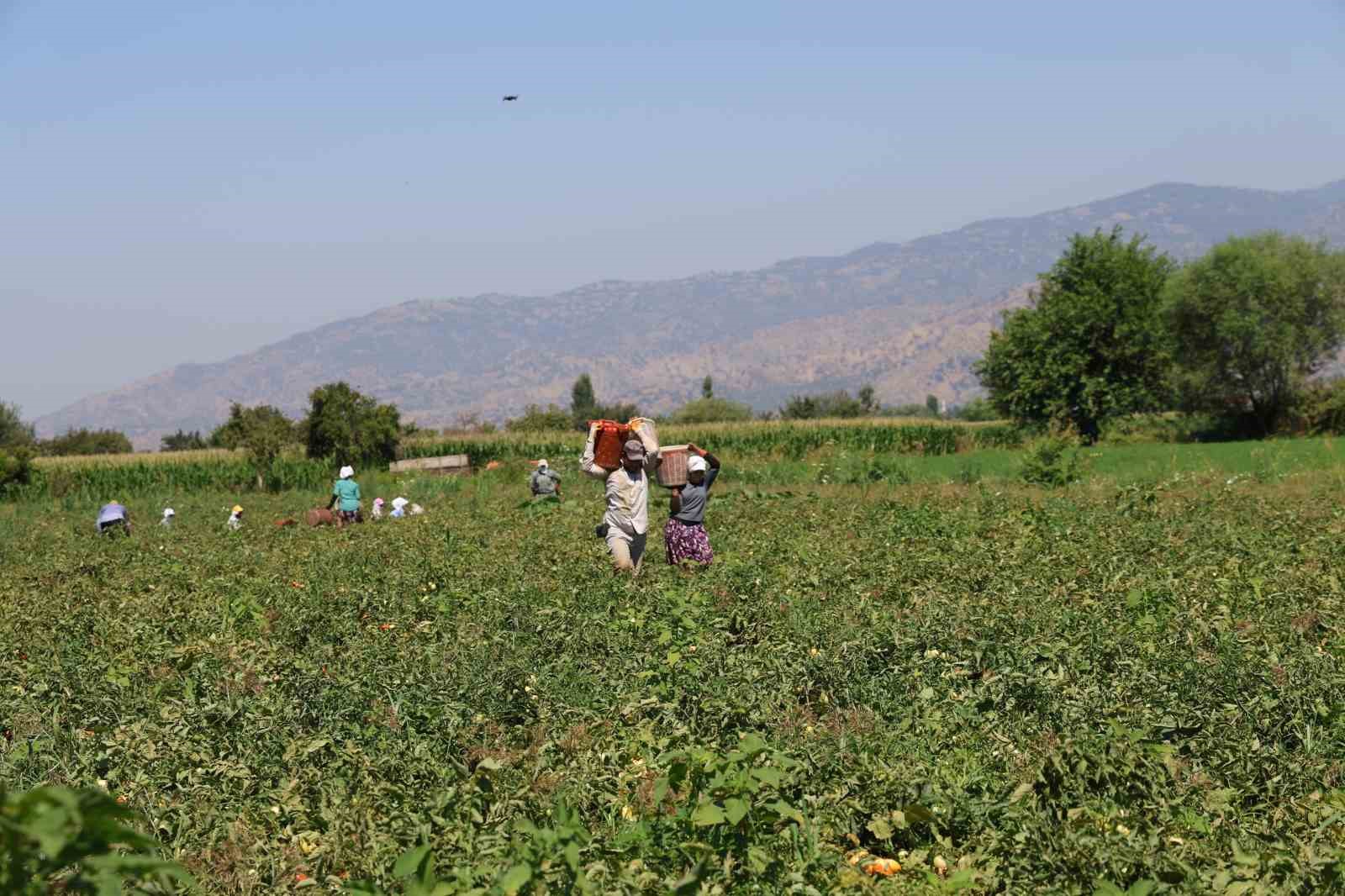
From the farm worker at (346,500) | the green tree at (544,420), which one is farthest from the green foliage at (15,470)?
the green tree at (544,420)

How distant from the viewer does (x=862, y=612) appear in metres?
9.62

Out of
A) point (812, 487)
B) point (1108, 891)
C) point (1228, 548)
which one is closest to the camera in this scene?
point (1108, 891)

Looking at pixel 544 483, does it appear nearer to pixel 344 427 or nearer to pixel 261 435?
pixel 261 435

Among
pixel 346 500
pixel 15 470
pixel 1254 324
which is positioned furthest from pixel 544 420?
pixel 346 500

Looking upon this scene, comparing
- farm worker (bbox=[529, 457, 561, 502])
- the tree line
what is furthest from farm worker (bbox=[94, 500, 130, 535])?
the tree line

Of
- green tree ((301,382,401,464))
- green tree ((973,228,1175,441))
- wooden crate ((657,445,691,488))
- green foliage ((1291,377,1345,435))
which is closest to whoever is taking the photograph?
wooden crate ((657,445,691,488))

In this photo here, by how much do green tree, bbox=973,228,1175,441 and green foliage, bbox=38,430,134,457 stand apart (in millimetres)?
61314

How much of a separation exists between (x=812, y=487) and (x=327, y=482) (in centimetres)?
1747

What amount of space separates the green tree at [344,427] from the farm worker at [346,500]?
18.2 metres

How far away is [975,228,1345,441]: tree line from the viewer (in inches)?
2191

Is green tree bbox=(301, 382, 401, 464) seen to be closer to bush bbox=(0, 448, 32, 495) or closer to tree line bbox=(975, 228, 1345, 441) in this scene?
bush bbox=(0, 448, 32, 495)

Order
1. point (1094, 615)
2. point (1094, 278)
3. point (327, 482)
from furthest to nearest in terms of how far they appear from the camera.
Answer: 1. point (1094, 278)
2. point (327, 482)
3. point (1094, 615)

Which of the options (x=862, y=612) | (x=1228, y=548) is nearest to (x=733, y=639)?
(x=862, y=612)

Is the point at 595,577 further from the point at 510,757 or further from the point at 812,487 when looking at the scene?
the point at 812,487
